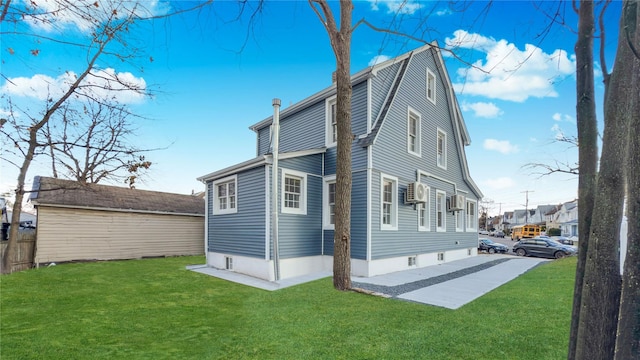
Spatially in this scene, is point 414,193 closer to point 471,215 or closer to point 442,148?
point 442,148

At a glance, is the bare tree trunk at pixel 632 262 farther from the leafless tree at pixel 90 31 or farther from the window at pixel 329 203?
the window at pixel 329 203

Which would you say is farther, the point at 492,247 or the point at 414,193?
the point at 492,247

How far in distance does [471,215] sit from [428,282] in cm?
1077

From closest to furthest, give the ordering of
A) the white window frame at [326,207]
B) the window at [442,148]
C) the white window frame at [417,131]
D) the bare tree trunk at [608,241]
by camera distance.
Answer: the bare tree trunk at [608,241], the white window frame at [326,207], the white window frame at [417,131], the window at [442,148]

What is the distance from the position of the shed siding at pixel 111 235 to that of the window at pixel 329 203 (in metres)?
10.1

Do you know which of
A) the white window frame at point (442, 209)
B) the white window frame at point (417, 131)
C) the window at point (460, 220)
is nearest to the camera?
the white window frame at point (417, 131)

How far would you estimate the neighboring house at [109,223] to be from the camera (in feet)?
43.8

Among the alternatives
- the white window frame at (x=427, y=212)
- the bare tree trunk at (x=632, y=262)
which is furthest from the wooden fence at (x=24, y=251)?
the bare tree trunk at (x=632, y=262)

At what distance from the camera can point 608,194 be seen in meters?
2.53

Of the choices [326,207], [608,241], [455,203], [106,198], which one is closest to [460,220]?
[455,203]

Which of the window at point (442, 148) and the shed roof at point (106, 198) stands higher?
the window at point (442, 148)

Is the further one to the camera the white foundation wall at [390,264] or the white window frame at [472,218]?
the white window frame at [472,218]

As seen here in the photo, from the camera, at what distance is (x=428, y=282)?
9.52 m

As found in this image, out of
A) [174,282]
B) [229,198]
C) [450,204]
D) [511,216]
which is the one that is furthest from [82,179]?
[511,216]
